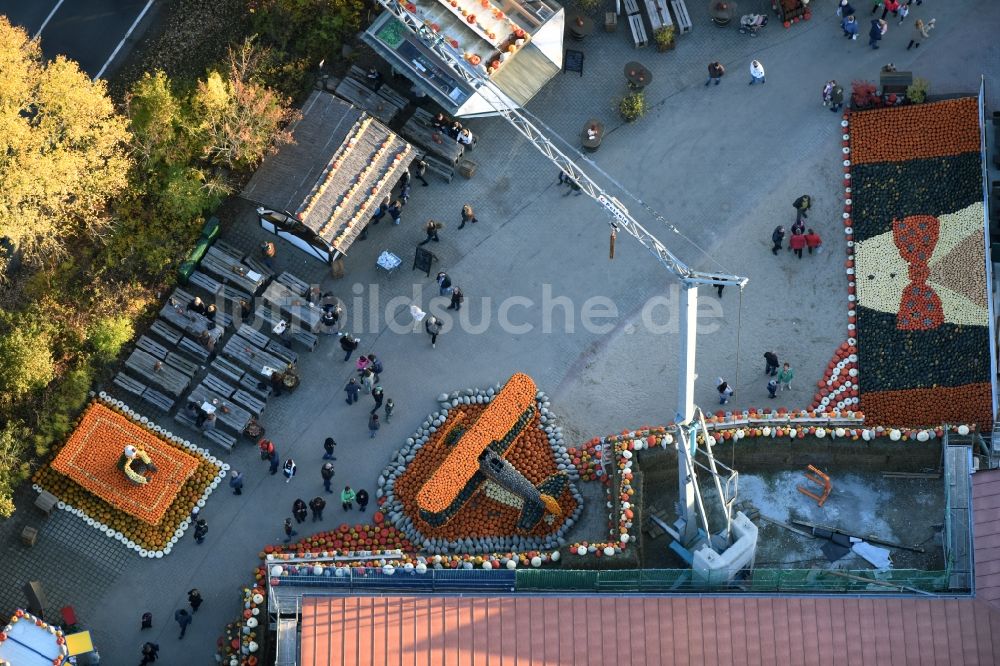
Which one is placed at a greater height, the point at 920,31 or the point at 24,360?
the point at 920,31

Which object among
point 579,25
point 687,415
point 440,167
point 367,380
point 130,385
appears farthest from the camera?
point 579,25

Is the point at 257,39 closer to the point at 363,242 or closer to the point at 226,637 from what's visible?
the point at 363,242

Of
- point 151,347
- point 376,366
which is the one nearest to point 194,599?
point 151,347

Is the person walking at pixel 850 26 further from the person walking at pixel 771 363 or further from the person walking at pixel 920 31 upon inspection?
the person walking at pixel 771 363

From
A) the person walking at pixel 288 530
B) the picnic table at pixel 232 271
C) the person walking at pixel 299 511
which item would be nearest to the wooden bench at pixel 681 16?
the picnic table at pixel 232 271

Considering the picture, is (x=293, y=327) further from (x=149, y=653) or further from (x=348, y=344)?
(x=149, y=653)
